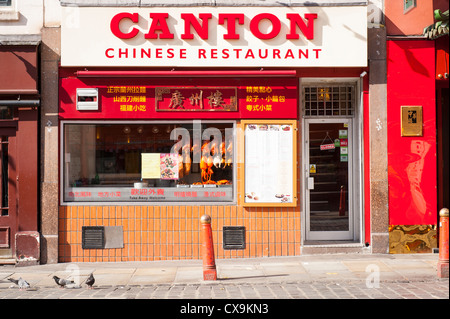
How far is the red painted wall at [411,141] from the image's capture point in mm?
10969

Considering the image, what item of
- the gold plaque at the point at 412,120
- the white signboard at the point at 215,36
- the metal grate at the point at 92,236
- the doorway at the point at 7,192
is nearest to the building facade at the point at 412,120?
the gold plaque at the point at 412,120

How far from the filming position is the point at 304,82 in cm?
1134

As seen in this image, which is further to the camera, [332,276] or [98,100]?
[98,100]

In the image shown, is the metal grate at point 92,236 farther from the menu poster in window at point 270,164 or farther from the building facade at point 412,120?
the building facade at point 412,120

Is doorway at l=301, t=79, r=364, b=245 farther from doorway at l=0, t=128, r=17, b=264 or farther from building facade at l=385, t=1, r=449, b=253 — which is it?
doorway at l=0, t=128, r=17, b=264

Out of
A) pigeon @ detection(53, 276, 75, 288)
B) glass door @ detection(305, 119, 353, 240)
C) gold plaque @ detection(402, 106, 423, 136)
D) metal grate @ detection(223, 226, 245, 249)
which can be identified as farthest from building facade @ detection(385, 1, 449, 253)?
pigeon @ detection(53, 276, 75, 288)

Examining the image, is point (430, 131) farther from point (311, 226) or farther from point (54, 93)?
point (54, 93)

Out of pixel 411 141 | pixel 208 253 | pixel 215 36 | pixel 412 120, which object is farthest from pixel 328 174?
pixel 208 253

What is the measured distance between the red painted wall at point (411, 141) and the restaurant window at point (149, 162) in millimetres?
3206

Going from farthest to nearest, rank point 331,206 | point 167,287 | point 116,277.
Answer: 1. point 331,206
2. point 116,277
3. point 167,287

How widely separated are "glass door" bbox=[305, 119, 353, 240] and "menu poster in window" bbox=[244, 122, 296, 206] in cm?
79

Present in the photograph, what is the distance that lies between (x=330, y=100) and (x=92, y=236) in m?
5.54

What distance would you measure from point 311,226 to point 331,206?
0.59 m

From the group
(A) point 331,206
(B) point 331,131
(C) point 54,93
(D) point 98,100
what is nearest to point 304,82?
(B) point 331,131
